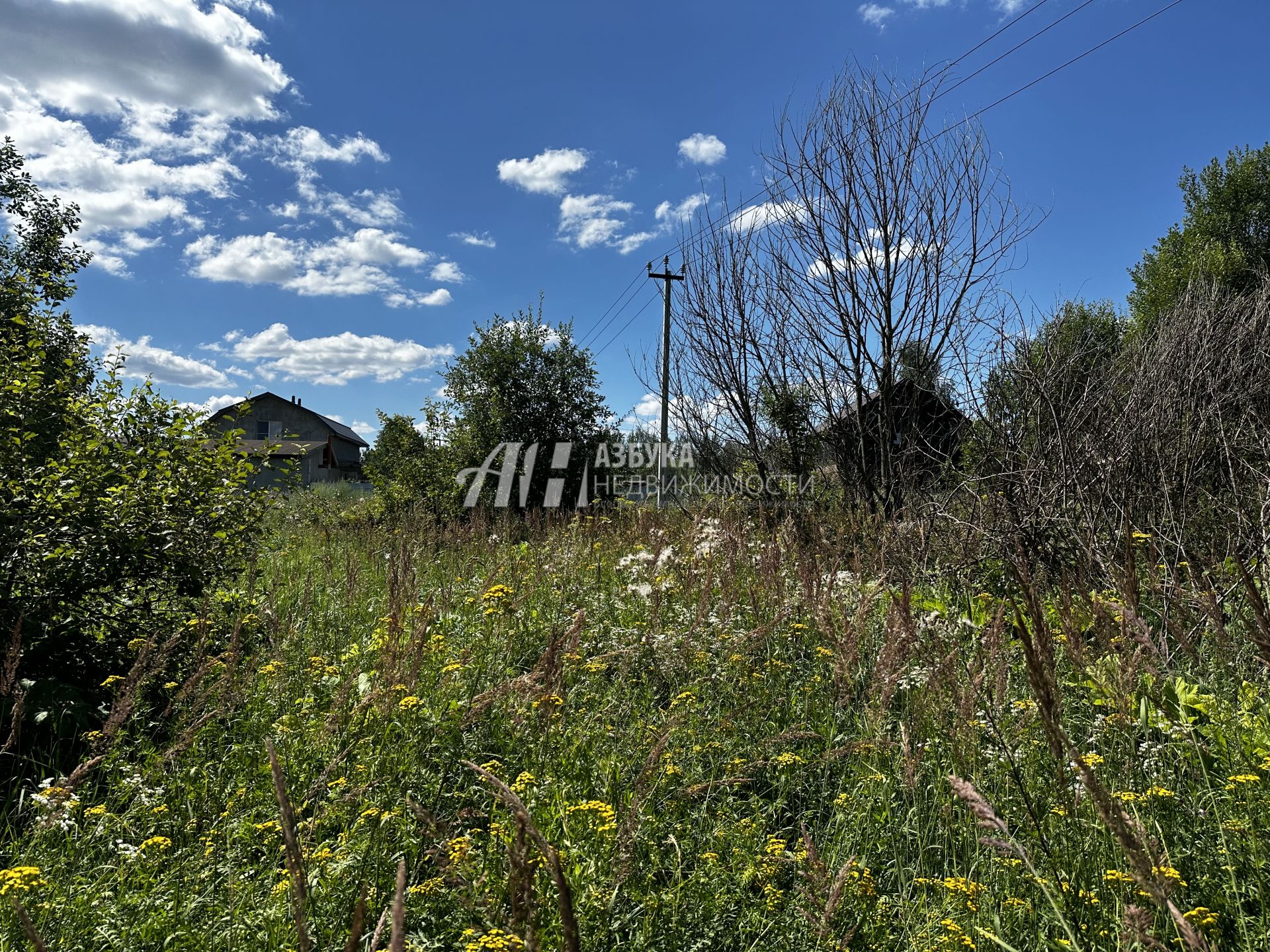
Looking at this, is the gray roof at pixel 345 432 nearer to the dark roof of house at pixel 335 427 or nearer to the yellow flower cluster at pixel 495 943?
the dark roof of house at pixel 335 427

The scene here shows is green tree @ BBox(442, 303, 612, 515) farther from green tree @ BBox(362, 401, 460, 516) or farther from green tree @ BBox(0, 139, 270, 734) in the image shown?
green tree @ BBox(0, 139, 270, 734)

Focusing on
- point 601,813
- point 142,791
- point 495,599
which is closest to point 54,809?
point 142,791

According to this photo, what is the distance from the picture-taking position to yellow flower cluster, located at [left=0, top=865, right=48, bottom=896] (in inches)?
63.0

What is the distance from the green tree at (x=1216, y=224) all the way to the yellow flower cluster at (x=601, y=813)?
2702 cm

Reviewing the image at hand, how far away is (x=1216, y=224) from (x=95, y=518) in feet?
109

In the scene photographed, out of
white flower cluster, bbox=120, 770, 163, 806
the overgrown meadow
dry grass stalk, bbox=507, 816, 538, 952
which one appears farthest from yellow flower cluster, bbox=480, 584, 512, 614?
dry grass stalk, bbox=507, 816, 538, 952

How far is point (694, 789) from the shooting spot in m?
2.10

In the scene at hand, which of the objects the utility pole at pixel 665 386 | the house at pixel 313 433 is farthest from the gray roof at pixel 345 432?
the utility pole at pixel 665 386

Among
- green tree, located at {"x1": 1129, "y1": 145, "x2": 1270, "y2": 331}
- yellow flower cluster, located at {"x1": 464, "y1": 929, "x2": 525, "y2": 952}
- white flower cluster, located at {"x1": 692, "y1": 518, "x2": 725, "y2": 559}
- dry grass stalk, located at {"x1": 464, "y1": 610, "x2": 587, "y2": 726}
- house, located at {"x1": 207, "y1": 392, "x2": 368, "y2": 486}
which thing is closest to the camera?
yellow flower cluster, located at {"x1": 464, "y1": 929, "x2": 525, "y2": 952}

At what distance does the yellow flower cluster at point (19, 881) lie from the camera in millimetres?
1600

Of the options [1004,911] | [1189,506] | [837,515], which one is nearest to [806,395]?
[837,515]

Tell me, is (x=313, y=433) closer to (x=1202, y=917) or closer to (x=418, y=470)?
(x=418, y=470)

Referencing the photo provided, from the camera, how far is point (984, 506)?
5125 millimetres

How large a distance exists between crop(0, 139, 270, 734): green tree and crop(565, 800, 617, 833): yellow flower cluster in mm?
2503
